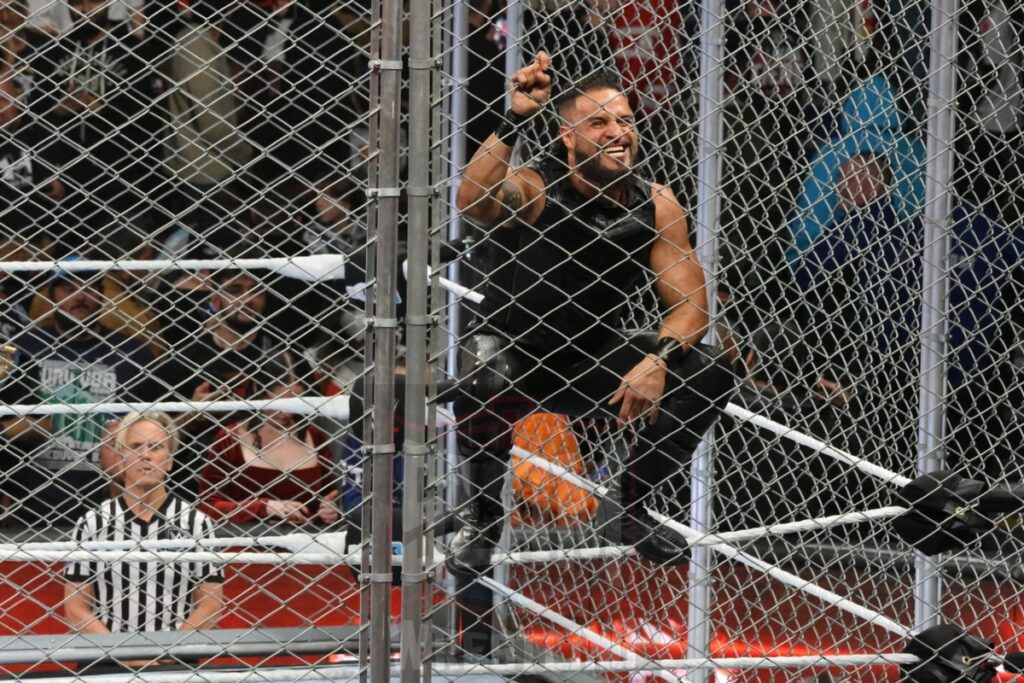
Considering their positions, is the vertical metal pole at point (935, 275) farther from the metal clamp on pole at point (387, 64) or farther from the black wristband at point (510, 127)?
the metal clamp on pole at point (387, 64)

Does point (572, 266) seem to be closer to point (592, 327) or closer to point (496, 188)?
point (592, 327)

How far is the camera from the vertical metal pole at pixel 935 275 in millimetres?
2104

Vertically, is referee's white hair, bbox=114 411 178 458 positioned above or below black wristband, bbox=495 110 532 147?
below

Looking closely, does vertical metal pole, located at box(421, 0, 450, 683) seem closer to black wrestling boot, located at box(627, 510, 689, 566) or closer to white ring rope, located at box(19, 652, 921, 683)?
white ring rope, located at box(19, 652, 921, 683)

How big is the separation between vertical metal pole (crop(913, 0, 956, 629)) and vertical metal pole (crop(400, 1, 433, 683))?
3.16ft

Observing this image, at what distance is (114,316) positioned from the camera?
3.99 m

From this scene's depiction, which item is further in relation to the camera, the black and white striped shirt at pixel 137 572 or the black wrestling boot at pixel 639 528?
the black and white striped shirt at pixel 137 572

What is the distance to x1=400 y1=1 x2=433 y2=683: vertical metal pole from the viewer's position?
4.93ft

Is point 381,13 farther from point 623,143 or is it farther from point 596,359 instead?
point 596,359

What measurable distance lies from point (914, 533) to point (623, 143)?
828 mm

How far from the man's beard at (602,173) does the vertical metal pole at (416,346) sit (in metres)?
0.59

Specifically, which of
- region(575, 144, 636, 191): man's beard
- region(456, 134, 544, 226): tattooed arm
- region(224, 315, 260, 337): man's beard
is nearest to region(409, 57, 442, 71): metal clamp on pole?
region(456, 134, 544, 226): tattooed arm

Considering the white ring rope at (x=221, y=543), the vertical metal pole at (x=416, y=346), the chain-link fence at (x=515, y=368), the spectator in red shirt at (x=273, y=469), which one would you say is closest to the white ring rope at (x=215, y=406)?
the chain-link fence at (x=515, y=368)

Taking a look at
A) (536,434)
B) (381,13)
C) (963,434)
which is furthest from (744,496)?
(381,13)
